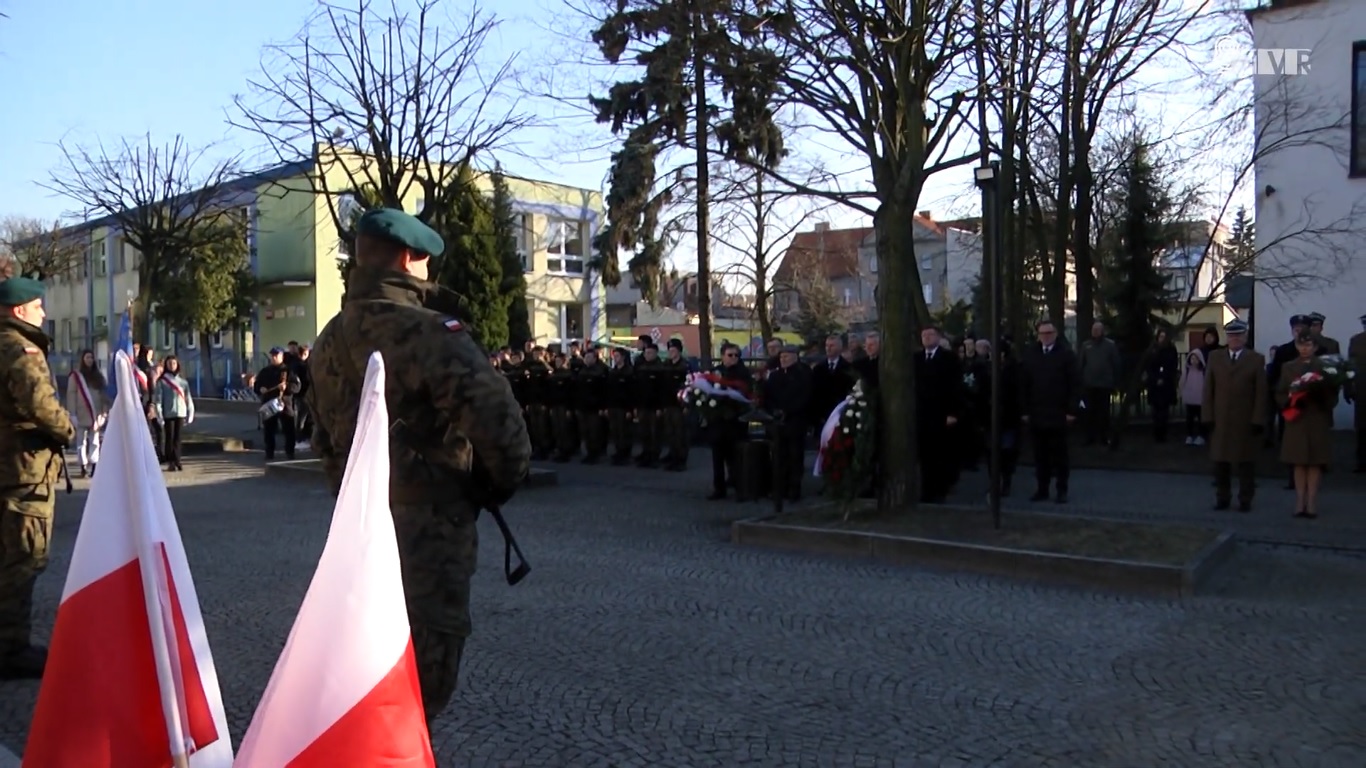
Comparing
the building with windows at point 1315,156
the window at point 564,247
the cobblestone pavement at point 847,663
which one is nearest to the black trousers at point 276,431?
the cobblestone pavement at point 847,663

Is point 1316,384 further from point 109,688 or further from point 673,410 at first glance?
point 109,688

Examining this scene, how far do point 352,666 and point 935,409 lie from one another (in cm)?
1005

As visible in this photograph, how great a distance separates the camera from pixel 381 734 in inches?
107

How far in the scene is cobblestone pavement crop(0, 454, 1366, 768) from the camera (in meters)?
5.02

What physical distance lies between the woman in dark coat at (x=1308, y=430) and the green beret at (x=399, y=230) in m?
9.66

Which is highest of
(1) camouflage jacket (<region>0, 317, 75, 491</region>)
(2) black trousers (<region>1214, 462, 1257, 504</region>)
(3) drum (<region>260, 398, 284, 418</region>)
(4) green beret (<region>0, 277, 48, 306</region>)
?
(4) green beret (<region>0, 277, 48, 306</region>)

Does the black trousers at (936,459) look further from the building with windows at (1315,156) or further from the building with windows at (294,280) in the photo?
the building with windows at (294,280)

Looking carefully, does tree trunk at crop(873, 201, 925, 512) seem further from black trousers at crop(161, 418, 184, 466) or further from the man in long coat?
black trousers at crop(161, 418, 184, 466)

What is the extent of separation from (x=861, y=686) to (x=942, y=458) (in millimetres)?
6877

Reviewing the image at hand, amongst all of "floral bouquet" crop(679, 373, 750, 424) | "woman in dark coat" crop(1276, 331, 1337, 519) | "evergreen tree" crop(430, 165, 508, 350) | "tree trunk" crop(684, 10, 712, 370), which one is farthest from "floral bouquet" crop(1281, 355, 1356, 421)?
"evergreen tree" crop(430, 165, 508, 350)

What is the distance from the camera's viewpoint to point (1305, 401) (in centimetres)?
1088

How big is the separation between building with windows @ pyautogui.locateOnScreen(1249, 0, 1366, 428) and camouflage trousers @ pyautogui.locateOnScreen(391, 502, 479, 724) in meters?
19.1

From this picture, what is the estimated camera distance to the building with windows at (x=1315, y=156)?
1947cm

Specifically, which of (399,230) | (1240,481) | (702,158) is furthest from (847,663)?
(702,158)
